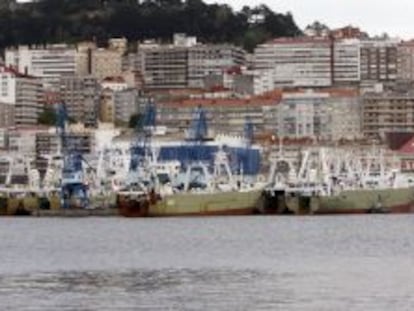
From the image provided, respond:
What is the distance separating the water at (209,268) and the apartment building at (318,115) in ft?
268

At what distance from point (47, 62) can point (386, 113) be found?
1538 inches

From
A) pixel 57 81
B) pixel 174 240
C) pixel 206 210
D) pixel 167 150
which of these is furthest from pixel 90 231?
pixel 57 81

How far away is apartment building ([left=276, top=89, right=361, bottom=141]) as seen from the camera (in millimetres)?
165500

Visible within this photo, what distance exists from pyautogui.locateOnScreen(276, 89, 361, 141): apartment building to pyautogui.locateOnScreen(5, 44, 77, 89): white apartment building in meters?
31.7

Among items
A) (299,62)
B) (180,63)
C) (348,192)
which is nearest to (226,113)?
(180,63)

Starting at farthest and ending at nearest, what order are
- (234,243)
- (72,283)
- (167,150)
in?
(167,150), (234,243), (72,283)

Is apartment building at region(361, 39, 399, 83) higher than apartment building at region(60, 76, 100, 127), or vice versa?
apartment building at region(361, 39, 399, 83)

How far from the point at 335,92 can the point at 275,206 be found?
228ft

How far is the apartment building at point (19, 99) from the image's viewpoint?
17438 cm

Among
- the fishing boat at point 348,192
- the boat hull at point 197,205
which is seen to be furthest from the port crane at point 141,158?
the fishing boat at point 348,192

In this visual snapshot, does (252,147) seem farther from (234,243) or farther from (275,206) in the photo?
(234,243)

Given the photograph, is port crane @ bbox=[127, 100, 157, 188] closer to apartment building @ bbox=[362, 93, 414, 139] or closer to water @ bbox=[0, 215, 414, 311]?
water @ bbox=[0, 215, 414, 311]

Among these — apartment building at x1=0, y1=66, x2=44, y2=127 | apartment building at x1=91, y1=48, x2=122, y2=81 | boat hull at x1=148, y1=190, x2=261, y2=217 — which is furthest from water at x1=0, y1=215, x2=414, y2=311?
apartment building at x1=91, y1=48, x2=122, y2=81

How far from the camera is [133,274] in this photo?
49.5 metres
